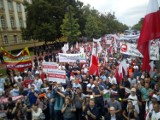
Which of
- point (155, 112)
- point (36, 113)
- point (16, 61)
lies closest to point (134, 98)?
point (155, 112)

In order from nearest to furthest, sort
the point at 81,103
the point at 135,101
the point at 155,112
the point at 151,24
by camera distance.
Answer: the point at 151,24, the point at 155,112, the point at 135,101, the point at 81,103

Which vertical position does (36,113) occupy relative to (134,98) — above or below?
below

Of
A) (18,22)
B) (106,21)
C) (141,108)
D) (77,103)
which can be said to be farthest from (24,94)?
(106,21)

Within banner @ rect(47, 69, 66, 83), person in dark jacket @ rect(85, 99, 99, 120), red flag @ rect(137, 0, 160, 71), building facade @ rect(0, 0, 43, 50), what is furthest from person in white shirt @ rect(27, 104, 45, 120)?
building facade @ rect(0, 0, 43, 50)

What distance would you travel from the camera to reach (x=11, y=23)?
174ft

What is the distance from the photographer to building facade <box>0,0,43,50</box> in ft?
163

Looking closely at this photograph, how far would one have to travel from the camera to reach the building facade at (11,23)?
4956cm

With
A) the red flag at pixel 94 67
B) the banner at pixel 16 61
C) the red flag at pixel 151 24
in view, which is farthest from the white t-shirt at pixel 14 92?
the red flag at pixel 151 24

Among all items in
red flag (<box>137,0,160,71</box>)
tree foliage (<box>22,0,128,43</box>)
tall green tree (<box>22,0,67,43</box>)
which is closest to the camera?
red flag (<box>137,0,160,71</box>)

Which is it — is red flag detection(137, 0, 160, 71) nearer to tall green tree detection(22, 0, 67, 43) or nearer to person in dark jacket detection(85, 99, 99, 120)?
person in dark jacket detection(85, 99, 99, 120)

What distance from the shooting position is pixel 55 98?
9.16 meters

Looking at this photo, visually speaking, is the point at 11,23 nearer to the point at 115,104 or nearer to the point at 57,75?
Result: the point at 57,75

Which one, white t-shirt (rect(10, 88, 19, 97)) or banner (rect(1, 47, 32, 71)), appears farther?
banner (rect(1, 47, 32, 71))

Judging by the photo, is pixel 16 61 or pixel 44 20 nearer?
pixel 16 61
